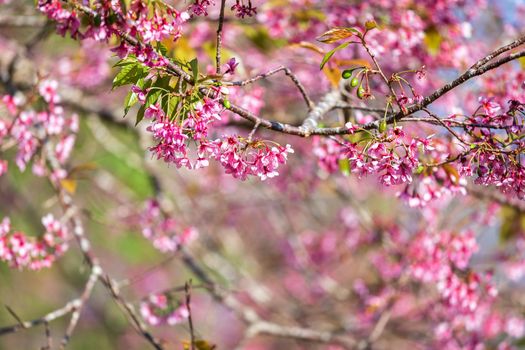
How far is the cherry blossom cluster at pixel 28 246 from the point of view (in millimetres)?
2781

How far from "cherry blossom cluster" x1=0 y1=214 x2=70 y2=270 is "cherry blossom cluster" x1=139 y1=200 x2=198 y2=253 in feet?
2.93

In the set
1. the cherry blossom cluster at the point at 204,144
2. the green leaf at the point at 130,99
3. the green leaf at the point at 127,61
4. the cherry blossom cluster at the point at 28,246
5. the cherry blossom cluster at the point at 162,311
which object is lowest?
the cherry blossom cluster at the point at 162,311

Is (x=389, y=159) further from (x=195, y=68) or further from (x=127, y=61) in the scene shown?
(x=127, y=61)

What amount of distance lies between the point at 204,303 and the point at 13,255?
6.50 m

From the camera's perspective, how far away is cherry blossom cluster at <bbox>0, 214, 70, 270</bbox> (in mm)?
2781

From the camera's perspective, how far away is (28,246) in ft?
9.25

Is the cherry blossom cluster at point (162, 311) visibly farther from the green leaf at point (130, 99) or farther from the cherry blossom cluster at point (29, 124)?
the green leaf at point (130, 99)

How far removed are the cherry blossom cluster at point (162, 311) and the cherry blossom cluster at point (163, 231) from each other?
0.70m

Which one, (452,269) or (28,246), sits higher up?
(452,269)

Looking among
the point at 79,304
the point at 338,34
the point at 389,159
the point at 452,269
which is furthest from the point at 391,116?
the point at 452,269

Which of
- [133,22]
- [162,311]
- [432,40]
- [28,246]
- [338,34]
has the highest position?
[432,40]

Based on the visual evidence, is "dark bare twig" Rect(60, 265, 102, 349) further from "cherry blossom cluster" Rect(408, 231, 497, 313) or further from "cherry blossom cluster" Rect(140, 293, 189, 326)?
"cherry blossom cluster" Rect(408, 231, 497, 313)

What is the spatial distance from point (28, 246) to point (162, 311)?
2.53 feet

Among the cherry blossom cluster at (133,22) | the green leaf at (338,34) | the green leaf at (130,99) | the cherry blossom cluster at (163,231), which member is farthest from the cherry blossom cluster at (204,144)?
the cherry blossom cluster at (163,231)
